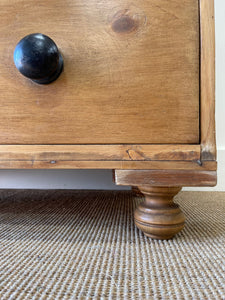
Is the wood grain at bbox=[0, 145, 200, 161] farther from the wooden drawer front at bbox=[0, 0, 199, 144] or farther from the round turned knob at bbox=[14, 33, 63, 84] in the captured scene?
the round turned knob at bbox=[14, 33, 63, 84]

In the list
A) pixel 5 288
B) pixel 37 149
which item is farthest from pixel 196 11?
pixel 5 288

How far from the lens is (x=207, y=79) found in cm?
43

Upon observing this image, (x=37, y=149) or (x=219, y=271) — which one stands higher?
(x=37, y=149)

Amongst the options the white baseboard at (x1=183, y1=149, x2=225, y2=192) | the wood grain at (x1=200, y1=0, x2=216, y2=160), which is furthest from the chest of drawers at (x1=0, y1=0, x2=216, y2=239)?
the white baseboard at (x1=183, y1=149, x2=225, y2=192)

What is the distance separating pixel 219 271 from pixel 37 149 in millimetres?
344

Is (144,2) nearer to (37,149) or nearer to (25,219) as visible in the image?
(37,149)

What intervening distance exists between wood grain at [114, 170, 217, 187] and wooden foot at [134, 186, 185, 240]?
0.02 meters

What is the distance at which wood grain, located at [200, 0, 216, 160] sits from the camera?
427mm

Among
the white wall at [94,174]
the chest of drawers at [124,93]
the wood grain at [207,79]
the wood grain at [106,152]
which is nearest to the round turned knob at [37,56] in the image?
the chest of drawers at [124,93]

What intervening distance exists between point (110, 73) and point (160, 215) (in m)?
0.26

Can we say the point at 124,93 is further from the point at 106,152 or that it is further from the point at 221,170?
the point at 221,170

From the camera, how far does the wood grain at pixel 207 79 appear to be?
1.40 ft

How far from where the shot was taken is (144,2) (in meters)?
0.44

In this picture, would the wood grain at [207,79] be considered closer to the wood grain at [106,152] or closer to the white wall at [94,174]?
the wood grain at [106,152]
